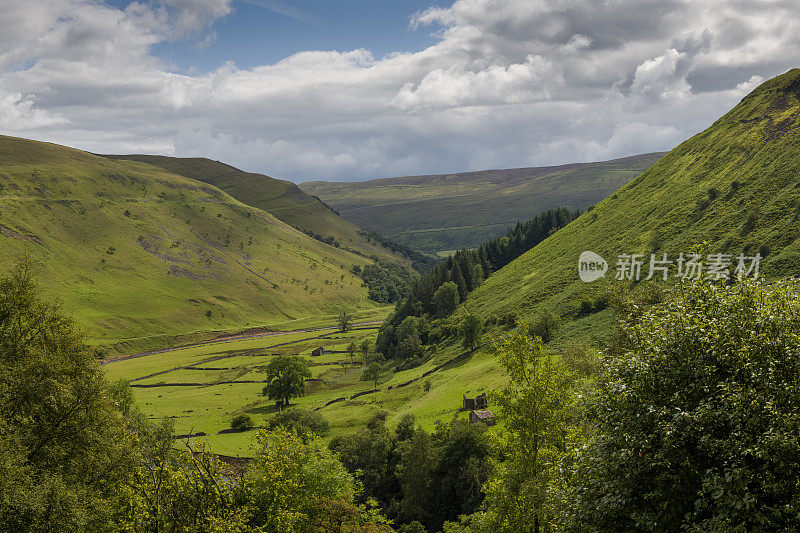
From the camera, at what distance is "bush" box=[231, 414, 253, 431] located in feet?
290

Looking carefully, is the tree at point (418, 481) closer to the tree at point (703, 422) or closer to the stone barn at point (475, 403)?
the stone barn at point (475, 403)

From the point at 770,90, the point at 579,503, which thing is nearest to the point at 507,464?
the point at 579,503

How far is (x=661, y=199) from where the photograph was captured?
5468 inches

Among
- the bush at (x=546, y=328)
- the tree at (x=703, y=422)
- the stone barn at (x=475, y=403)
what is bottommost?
the stone barn at (x=475, y=403)

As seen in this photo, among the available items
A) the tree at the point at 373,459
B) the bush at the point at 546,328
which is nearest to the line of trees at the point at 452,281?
the bush at the point at 546,328

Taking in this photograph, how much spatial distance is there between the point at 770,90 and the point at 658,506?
186013 mm

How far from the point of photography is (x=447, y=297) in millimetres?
155750

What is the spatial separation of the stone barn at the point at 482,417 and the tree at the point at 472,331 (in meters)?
44.2

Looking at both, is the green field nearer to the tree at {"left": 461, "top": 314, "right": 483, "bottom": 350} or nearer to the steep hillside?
the tree at {"left": 461, "top": 314, "right": 483, "bottom": 350}

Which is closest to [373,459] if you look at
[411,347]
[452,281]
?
[411,347]

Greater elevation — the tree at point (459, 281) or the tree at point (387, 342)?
the tree at point (459, 281)

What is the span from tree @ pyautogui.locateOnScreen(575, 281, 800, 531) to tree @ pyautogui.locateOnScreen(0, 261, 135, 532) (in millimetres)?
21728

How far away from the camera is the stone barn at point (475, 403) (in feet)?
232

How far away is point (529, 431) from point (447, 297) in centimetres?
13196
